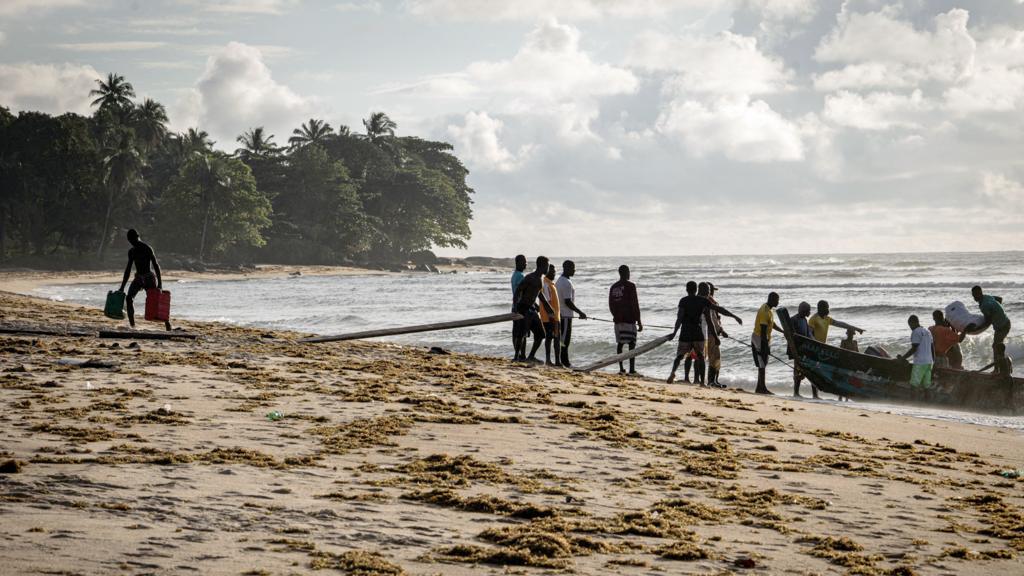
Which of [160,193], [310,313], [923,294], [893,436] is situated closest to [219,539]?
[893,436]

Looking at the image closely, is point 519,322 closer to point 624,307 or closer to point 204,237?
point 624,307

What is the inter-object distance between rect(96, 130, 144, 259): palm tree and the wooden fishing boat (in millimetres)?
50100

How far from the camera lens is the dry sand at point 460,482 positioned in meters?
4.26

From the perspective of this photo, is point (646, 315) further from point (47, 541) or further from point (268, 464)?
point (47, 541)

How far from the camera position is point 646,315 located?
1191 inches

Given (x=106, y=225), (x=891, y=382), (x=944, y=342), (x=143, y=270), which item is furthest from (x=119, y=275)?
(x=944, y=342)

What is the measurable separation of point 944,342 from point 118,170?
171 ft

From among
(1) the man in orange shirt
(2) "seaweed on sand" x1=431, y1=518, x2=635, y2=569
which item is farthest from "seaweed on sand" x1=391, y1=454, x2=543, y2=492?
(1) the man in orange shirt

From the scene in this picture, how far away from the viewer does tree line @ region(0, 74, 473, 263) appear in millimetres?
54406

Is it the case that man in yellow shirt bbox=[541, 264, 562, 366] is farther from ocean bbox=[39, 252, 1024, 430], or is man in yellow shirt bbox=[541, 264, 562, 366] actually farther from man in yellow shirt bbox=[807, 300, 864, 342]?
man in yellow shirt bbox=[807, 300, 864, 342]

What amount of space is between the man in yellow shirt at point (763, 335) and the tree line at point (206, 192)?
5033cm

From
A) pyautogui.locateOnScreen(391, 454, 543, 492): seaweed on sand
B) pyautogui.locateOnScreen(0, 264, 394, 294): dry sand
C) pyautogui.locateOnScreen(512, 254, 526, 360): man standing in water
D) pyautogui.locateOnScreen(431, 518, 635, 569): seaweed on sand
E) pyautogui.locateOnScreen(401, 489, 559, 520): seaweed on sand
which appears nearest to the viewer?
pyautogui.locateOnScreen(431, 518, 635, 569): seaweed on sand

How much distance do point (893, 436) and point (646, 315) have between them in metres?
21.1

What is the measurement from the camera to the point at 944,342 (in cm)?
1385
